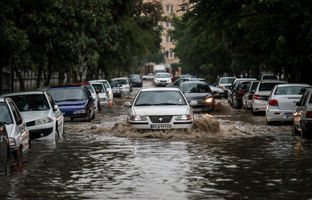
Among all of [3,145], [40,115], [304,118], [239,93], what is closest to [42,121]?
[40,115]

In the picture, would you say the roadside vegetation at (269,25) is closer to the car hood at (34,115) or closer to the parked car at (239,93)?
the parked car at (239,93)

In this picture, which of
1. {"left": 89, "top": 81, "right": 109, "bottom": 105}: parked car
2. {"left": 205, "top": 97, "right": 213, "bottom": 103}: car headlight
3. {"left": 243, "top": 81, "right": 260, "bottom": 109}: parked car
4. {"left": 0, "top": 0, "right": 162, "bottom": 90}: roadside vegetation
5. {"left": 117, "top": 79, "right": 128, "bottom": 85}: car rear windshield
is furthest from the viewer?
{"left": 117, "top": 79, "right": 128, "bottom": 85}: car rear windshield

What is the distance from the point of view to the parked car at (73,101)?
28172mm

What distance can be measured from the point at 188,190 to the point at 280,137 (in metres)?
10.6

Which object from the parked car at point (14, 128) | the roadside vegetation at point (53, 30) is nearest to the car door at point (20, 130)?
the parked car at point (14, 128)

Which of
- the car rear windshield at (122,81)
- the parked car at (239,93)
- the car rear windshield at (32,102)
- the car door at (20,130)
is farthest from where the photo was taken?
the car rear windshield at (122,81)

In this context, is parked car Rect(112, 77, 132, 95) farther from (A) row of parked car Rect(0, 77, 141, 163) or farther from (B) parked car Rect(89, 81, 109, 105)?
(A) row of parked car Rect(0, 77, 141, 163)

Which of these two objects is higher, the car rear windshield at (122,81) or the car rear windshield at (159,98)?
the car rear windshield at (159,98)

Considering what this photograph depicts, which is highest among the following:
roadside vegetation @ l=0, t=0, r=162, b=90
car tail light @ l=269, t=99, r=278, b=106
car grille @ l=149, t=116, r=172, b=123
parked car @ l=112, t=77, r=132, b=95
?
roadside vegetation @ l=0, t=0, r=162, b=90

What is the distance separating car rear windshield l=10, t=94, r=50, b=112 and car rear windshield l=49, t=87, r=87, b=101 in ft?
26.5

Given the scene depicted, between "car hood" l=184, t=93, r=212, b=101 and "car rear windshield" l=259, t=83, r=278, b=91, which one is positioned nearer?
"car rear windshield" l=259, t=83, r=278, b=91

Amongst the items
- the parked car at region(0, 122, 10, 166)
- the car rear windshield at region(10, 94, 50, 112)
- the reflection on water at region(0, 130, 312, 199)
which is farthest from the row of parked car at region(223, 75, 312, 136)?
the parked car at region(0, 122, 10, 166)

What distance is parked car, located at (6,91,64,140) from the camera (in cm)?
1916

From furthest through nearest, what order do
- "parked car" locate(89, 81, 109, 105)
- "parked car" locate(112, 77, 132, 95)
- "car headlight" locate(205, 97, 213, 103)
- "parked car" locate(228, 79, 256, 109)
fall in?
"parked car" locate(112, 77, 132, 95)
"parked car" locate(89, 81, 109, 105)
"parked car" locate(228, 79, 256, 109)
"car headlight" locate(205, 97, 213, 103)
